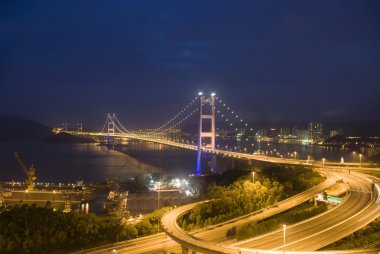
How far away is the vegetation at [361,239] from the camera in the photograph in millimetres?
6570

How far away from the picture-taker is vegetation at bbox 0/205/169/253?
258 inches

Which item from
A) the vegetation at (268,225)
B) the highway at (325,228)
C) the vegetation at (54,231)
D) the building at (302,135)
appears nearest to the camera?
the highway at (325,228)

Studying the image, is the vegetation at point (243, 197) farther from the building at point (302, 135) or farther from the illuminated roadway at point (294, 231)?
the building at point (302, 135)

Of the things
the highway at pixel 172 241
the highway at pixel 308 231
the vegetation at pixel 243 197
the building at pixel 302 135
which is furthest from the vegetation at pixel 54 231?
the building at pixel 302 135

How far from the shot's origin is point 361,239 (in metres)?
6.91

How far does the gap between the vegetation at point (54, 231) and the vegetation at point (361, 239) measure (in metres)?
3.44

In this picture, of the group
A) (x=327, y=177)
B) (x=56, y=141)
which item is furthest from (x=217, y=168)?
(x=56, y=141)

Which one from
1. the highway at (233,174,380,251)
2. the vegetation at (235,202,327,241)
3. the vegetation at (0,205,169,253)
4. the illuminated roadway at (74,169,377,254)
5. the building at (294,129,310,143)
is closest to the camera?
the highway at (233,174,380,251)

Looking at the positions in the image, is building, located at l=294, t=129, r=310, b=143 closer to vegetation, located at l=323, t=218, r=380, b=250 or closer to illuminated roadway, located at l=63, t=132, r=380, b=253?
illuminated roadway, located at l=63, t=132, r=380, b=253

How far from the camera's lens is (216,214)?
898cm

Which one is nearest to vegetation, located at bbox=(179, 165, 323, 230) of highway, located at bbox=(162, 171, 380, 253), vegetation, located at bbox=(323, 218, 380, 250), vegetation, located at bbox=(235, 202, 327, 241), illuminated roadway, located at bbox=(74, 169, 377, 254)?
illuminated roadway, located at bbox=(74, 169, 377, 254)

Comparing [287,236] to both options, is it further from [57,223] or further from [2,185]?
[2,185]

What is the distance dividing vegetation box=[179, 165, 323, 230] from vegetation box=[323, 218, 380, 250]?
2.50m

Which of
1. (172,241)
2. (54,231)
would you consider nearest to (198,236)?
(172,241)
